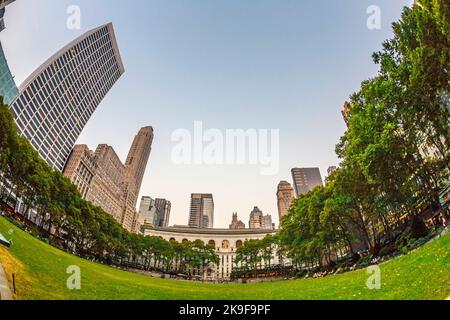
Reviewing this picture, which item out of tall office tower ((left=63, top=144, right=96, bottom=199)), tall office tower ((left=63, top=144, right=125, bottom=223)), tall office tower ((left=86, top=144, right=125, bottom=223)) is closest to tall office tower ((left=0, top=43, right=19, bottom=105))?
tall office tower ((left=63, top=144, right=96, bottom=199))

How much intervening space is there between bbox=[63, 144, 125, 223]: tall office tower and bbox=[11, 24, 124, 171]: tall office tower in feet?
18.2

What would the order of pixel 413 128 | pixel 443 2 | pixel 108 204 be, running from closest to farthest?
pixel 443 2
pixel 413 128
pixel 108 204

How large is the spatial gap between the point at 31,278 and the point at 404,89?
1221 inches

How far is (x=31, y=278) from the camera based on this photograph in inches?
396

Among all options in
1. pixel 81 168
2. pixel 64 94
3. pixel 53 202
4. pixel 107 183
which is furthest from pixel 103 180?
pixel 53 202

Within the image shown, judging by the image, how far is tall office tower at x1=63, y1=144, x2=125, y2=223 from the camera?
4801 inches

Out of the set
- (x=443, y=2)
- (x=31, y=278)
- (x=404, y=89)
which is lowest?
(x=31, y=278)

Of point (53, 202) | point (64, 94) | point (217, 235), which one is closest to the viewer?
point (53, 202)

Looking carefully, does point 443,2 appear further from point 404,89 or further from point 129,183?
point 129,183

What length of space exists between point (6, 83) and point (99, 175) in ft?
230

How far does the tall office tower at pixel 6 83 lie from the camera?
264ft

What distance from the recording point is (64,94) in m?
119

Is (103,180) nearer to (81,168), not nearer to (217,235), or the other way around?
(81,168)
